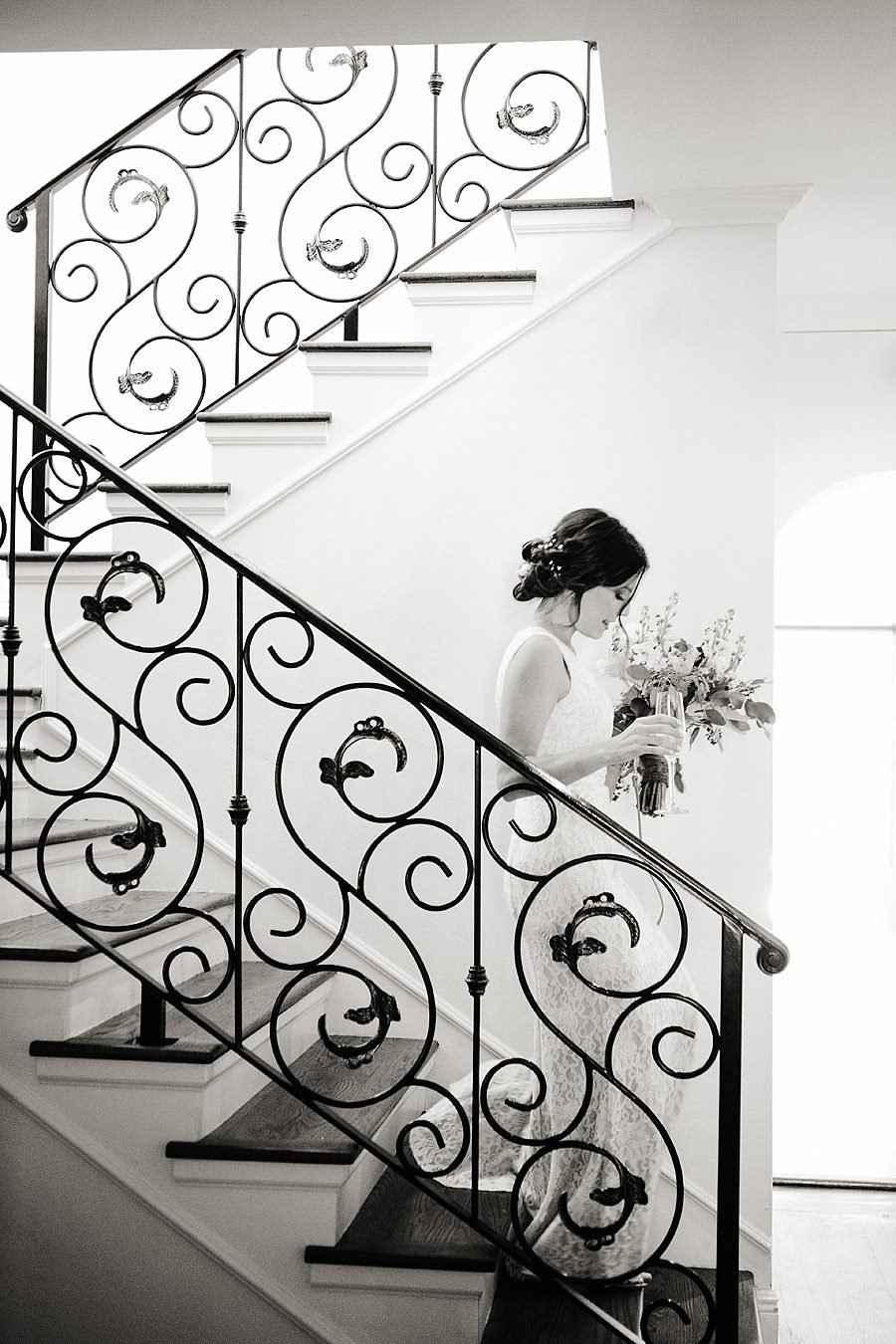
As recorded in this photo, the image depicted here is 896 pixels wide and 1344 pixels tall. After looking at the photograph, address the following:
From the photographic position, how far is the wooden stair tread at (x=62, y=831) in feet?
8.96

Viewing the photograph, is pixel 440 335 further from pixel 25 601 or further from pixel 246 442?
pixel 25 601

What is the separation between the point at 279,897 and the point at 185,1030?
0.93m

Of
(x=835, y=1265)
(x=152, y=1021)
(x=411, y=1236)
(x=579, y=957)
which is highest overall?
(x=579, y=957)

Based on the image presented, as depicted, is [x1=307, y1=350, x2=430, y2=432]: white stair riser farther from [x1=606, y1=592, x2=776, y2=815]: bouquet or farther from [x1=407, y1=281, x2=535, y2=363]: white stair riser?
[x1=606, y1=592, x2=776, y2=815]: bouquet

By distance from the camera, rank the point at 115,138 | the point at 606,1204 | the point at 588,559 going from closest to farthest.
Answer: the point at 606,1204
the point at 588,559
the point at 115,138

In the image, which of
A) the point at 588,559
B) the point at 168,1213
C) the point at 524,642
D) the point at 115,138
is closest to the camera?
the point at 168,1213

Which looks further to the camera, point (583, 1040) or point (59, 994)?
point (583, 1040)

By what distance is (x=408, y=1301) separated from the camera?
2422 mm

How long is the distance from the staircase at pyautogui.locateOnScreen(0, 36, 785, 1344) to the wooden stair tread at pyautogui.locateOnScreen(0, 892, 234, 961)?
1 centimetres

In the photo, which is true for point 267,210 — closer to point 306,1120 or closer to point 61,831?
point 61,831

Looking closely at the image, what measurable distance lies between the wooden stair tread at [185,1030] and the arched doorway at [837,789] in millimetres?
3312

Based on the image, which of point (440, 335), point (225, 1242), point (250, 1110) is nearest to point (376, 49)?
point (440, 335)

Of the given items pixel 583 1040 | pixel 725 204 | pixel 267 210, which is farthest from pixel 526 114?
pixel 583 1040

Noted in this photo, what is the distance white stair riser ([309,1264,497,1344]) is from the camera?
2.40 m
